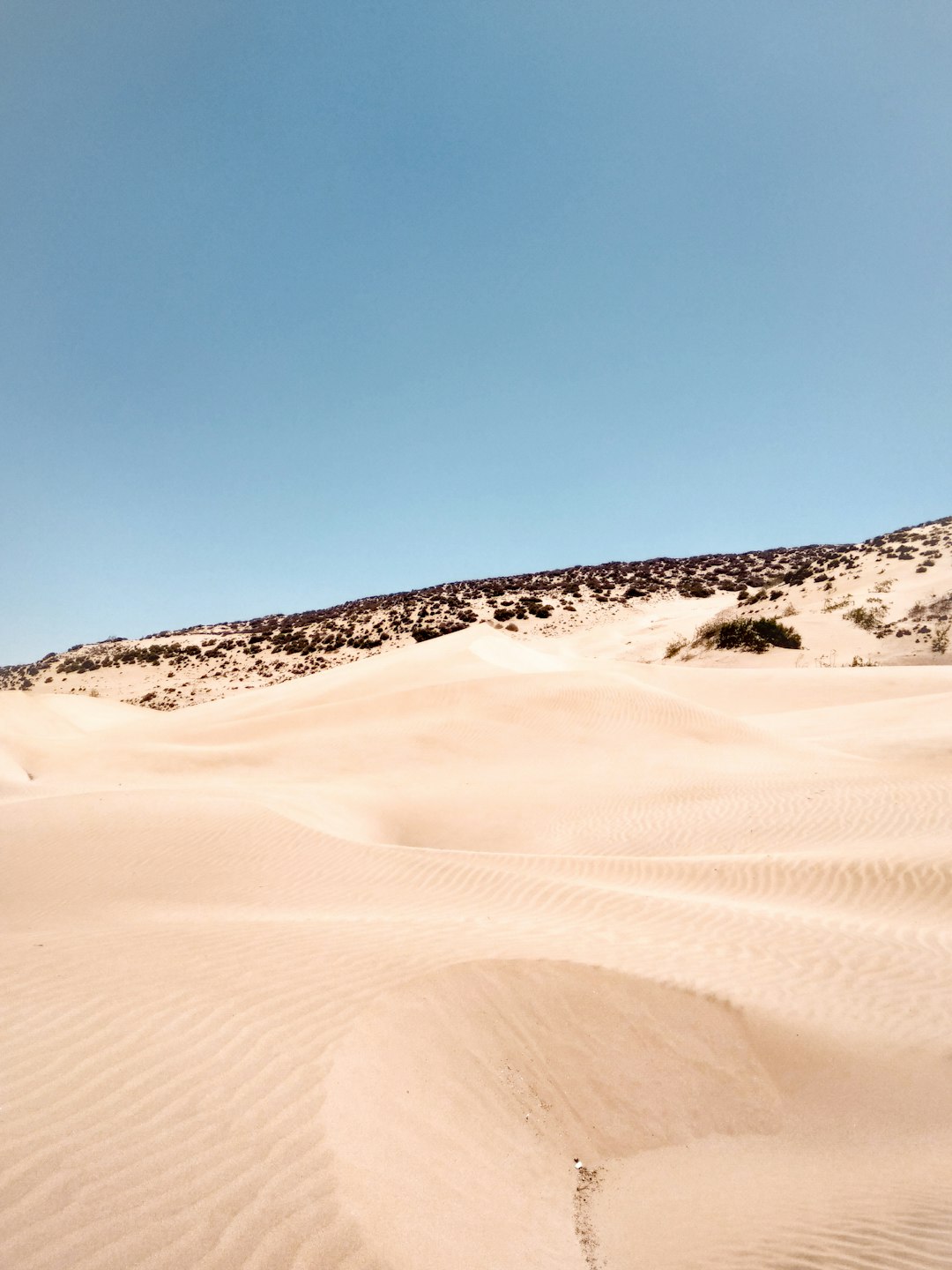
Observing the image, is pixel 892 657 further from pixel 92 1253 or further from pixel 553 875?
pixel 92 1253

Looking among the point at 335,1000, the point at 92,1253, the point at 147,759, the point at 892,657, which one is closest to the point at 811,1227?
the point at 335,1000

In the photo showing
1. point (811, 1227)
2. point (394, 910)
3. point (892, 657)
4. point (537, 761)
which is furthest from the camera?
point (892, 657)

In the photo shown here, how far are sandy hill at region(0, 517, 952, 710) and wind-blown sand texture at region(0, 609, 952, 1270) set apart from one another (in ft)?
70.5

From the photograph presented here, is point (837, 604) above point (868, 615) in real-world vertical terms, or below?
above

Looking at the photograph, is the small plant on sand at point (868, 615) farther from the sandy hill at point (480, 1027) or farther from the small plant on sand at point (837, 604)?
the sandy hill at point (480, 1027)

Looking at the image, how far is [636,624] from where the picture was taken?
146 ft

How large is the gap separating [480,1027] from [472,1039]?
123mm

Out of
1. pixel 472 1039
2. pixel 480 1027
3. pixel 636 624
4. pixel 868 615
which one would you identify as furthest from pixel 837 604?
pixel 472 1039

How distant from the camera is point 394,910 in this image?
717 cm

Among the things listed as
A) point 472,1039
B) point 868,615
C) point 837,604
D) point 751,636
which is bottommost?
point 472,1039

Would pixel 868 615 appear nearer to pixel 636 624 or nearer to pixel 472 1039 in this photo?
pixel 636 624

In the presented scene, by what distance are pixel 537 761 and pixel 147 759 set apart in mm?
9615

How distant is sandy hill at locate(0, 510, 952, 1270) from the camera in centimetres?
288

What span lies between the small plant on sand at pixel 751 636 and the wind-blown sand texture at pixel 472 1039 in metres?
20.9
